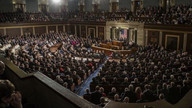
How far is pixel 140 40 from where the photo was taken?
936 inches

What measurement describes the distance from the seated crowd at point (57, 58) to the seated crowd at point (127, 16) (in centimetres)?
586

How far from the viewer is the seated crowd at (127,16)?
799 inches

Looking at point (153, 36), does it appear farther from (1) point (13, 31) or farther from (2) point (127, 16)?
(1) point (13, 31)

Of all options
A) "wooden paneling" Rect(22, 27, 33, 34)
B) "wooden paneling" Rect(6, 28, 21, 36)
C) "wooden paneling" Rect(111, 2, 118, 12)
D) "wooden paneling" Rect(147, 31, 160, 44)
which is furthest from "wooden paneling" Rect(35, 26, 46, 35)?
"wooden paneling" Rect(147, 31, 160, 44)

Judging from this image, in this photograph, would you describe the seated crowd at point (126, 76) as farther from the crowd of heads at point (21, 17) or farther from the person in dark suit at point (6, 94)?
the crowd of heads at point (21, 17)

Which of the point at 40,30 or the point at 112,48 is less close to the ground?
the point at 40,30

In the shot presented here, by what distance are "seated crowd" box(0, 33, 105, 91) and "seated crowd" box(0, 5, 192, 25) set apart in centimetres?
586

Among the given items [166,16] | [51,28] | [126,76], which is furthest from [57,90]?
[51,28]

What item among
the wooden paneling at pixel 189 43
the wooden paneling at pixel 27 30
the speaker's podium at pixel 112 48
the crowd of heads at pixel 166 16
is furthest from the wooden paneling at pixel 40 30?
the wooden paneling at pixel 189 43

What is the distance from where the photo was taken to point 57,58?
54.6ft

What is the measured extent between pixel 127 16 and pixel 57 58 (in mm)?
14041

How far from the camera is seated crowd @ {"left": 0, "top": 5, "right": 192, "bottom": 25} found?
66.6 ft

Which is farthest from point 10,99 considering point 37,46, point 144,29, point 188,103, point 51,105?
point 144,29

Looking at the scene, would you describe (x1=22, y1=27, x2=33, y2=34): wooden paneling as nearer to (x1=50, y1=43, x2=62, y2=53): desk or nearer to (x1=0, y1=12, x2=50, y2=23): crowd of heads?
(x1=0, y1=12, x2=50, y2=23): crowd of heads
